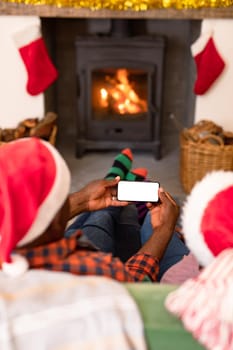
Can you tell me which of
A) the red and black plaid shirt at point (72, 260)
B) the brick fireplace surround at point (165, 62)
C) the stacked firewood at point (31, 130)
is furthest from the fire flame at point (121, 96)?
the red and black plaid shirt at point (72, 260)

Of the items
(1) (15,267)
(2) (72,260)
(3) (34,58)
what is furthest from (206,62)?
(1) (15,267)

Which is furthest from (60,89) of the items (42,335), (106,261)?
(42,335)

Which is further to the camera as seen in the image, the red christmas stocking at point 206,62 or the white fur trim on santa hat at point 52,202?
the red christmas stocking at point 206,62

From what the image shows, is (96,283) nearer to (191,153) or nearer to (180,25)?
(191,153)

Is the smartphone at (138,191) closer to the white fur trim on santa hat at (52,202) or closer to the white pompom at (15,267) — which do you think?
the white fur trim on santa hat at (52,202)

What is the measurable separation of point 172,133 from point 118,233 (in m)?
1.89

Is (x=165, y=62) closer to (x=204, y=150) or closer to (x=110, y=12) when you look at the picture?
(x=110, y=12)

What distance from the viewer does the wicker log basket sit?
8.81 feet

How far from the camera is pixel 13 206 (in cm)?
86

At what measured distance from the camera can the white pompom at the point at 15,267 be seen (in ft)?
2.77

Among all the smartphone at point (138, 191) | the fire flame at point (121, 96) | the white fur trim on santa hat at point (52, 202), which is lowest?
the fire flame at point (121, 96)

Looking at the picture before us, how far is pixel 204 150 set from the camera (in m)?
2.68

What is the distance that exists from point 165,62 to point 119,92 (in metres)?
0.38

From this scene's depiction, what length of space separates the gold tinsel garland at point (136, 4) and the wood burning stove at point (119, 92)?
13.2 inches
